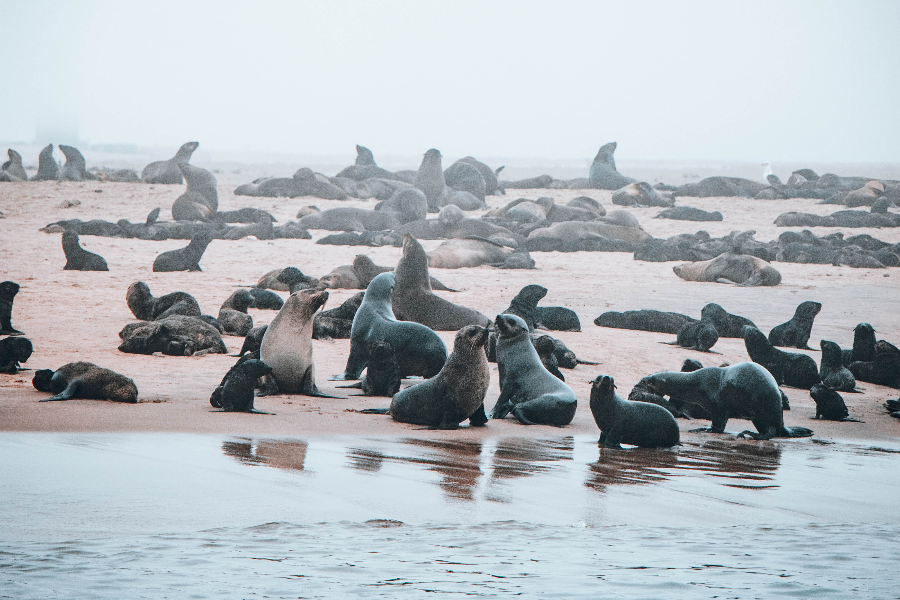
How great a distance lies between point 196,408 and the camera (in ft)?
18.2

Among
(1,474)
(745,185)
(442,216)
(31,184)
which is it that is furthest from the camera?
(745,185)

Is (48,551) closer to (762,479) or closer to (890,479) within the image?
(762,479)

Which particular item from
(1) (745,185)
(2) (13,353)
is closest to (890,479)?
(2) (13,353)

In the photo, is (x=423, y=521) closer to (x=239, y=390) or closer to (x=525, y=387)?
(x=239, y=390)

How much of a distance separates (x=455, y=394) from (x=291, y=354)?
137cm

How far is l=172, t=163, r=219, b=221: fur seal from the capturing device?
19.2 metres

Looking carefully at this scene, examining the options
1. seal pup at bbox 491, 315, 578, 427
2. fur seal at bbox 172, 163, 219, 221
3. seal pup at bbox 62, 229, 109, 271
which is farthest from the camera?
fur seal at bbox 172, 163, 219, 221

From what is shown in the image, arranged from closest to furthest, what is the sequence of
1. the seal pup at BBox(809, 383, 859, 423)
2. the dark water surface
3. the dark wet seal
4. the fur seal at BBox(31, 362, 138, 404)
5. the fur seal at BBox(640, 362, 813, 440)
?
the dark water surface
the dark wet seal
the fur seal at BBox(31, 362, 138, 404)
the fur seal at BBox(640, 362, 813, 440)
the seal pup at BBox(809, 383, 859, 423)

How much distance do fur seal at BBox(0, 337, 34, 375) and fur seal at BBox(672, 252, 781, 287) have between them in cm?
953

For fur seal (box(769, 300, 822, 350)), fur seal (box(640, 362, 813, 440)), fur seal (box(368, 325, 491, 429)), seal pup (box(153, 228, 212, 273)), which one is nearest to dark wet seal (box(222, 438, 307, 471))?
fur seal (box(368, 325, 491, 429))

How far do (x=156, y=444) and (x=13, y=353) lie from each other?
93.7 inches

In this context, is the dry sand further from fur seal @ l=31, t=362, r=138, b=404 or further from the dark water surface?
the dark water surface

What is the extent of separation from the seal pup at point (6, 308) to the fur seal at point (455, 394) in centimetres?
368

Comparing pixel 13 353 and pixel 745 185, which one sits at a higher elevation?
pixel 745 185
